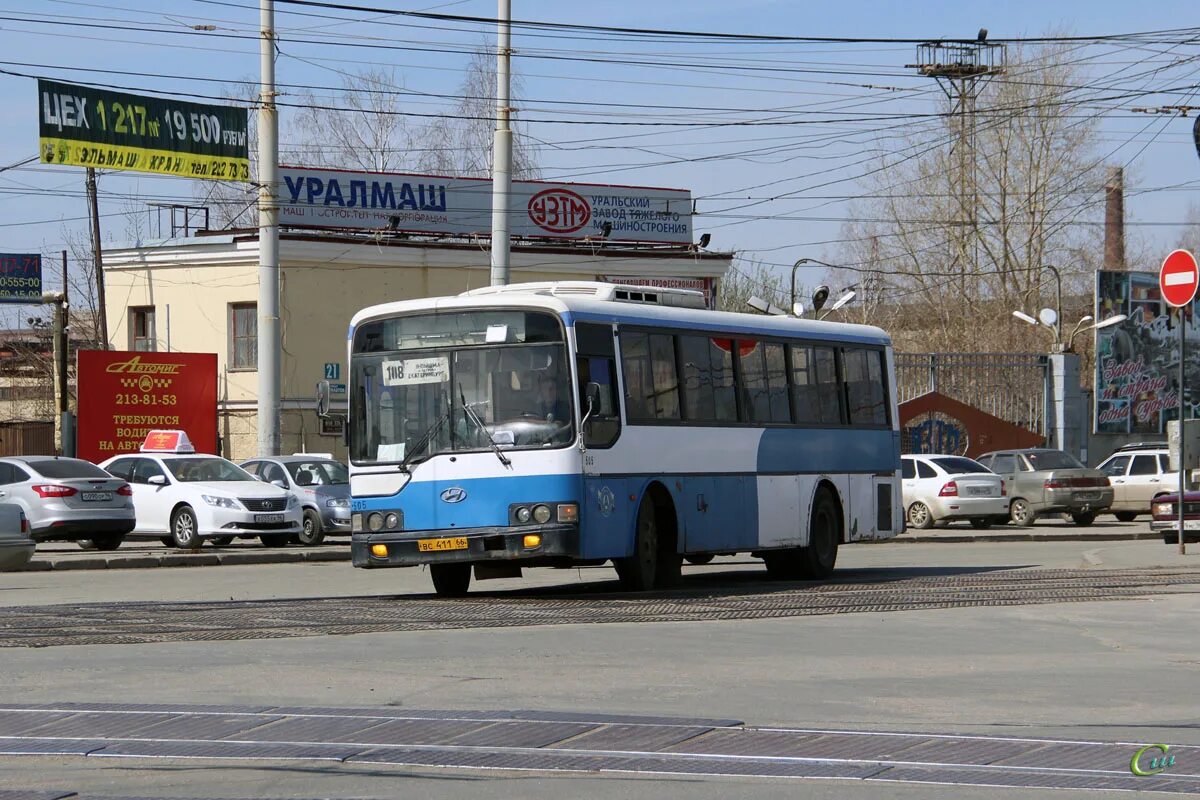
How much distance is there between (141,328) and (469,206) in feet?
32.4

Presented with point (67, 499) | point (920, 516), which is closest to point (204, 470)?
point (67, 499)

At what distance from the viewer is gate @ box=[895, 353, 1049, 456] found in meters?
45.3

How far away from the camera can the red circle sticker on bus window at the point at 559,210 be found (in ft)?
173

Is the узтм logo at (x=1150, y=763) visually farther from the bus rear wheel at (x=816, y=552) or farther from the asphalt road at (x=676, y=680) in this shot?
the bus rear wheel at (x=816, y=552)

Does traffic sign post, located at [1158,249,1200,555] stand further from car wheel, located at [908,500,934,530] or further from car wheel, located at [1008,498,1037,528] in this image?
car wheel, located at [1008,498,1037,528]

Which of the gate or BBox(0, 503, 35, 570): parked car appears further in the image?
the gate

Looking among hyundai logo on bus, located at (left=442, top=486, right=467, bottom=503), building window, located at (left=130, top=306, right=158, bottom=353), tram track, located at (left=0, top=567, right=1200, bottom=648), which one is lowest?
tram track, located at (left=0, top=567, right=1200, bottom=648)

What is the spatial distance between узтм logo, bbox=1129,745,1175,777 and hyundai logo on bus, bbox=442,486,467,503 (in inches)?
394

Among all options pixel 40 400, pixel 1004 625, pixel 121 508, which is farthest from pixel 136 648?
pixel 40 400

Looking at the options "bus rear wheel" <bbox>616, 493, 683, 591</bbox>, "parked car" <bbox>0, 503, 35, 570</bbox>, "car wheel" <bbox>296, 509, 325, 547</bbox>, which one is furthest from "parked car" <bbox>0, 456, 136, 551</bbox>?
"bus rear wheel" <bbox>616, 493, 683, 591</bbox>

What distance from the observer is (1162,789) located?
23.0 ft

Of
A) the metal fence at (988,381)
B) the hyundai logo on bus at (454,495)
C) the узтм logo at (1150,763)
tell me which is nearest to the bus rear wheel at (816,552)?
the hyundai logo on bus at (454,495)

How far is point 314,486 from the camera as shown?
32344mm

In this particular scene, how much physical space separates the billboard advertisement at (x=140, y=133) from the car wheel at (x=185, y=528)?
392 inches
